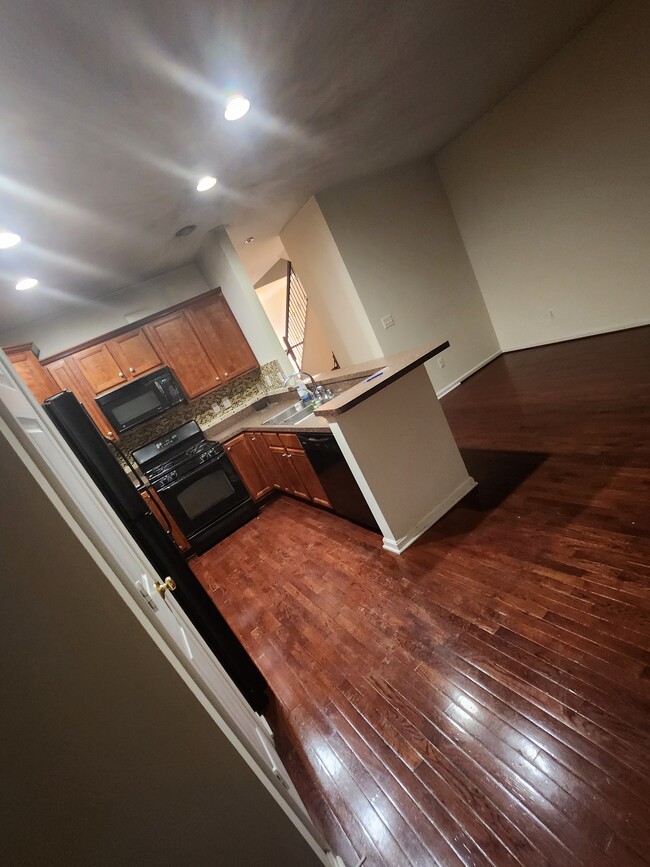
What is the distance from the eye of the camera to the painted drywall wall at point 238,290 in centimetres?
396

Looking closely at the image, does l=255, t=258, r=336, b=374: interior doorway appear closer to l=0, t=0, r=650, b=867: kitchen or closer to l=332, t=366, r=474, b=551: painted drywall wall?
l=0, t=0, r=650, b=867: kitchen

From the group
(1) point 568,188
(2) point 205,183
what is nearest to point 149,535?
(2) point 205,183

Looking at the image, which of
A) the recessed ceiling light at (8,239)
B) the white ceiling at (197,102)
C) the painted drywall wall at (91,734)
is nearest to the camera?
the painted drywall wall at (91,734)

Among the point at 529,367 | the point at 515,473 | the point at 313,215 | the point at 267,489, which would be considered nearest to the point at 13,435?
the point at 515,473

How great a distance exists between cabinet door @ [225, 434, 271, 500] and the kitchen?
3 cm

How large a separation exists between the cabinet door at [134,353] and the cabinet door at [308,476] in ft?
6.39

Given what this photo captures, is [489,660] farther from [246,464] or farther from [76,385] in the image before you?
[76,385]

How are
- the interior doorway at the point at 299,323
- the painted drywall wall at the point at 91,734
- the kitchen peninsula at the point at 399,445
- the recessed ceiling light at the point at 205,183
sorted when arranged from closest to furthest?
the painted drywall wall at the point at 91,734 → the kitchen peninsula at the point at 399,445 → the recessed ceiling light at the point at 205,183 → the interior doorway at the point at 299,323

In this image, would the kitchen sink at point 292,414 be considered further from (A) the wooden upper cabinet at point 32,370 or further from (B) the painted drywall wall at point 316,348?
(B) the painted drywall wall at point 316,348

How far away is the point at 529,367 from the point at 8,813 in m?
5.00

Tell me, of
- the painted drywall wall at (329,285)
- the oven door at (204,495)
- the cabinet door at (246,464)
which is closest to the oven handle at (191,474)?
the oven door at (204,495)

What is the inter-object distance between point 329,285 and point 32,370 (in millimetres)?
3223

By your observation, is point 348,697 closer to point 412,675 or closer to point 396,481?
point 412,675

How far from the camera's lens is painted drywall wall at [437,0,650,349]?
332 cm
